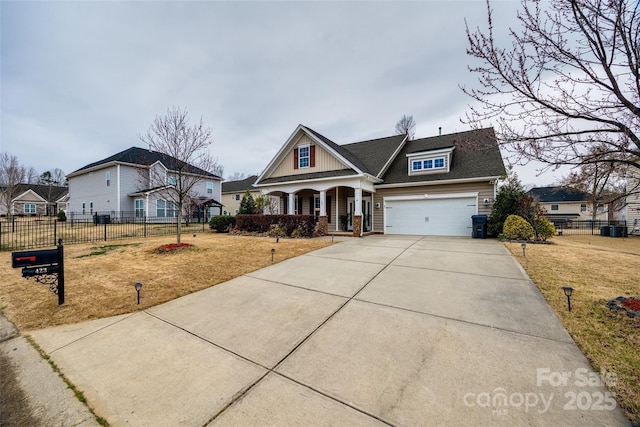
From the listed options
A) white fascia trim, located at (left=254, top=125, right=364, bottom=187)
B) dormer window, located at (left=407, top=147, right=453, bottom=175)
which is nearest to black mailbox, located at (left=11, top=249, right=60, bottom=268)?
white fascia trim, located at (left=254, top=125, right=364, bottom=187)

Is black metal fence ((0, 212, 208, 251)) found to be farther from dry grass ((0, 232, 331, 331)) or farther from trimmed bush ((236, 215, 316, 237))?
trimmed bush ((236, 215, 316, 237))

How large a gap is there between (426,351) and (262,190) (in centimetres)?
1514

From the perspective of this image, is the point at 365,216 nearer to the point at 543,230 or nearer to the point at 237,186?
the point at 543,230

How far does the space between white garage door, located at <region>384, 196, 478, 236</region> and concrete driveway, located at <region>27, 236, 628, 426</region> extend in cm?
908

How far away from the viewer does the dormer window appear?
13758 millimetres

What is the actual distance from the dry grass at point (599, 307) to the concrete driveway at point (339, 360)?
0.14 meters

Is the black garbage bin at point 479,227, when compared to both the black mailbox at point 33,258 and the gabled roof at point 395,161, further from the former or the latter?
the black mailbox at point 33,258

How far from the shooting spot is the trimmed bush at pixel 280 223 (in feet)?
42.0

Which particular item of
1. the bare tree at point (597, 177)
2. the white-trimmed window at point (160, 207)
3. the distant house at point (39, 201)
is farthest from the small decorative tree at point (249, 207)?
the distant house at point (39, 201)

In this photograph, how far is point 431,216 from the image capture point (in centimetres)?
1371

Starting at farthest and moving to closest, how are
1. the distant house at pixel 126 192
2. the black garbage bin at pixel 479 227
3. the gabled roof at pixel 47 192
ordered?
the gabled roof at pixel 47 192 → the distant house at pixel 126 192 → the black garbage bin at pixel 479 227

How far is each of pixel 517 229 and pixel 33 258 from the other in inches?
595

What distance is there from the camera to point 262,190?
655 inches

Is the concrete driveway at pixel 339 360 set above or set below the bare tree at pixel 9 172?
below
